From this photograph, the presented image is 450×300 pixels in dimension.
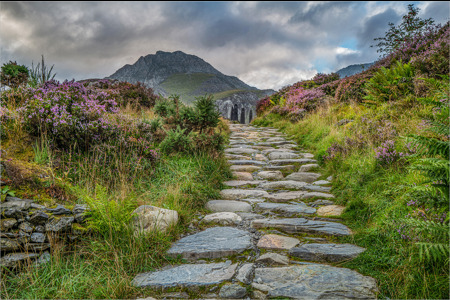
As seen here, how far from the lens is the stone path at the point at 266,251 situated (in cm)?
231

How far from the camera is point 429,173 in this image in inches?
88.7

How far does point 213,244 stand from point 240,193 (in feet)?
5.96

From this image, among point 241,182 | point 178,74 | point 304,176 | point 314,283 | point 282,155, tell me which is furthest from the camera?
point 178,74

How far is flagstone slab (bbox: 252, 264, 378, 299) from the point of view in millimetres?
2172

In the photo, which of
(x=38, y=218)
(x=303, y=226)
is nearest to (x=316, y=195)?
(x=303, y=226)

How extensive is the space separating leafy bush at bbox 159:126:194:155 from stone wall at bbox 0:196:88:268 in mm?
2614

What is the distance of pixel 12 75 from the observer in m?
8.03

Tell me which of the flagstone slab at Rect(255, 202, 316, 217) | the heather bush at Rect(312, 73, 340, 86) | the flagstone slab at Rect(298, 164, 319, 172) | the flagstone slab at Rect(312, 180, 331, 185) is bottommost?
the flagstone slab at Rect(255, 202, 316, 217)

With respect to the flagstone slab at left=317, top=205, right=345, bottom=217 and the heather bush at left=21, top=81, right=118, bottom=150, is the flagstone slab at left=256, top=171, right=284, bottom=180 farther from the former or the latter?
the heather bush at left=21, top=81, right=118, bottom=150

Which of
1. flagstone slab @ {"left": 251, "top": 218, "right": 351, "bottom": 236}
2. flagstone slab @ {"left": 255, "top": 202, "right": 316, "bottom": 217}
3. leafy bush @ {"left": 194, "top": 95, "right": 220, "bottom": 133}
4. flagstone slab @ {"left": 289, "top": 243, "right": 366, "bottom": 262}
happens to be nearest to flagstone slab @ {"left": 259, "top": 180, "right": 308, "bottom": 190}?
flagstone slab @ {"left": 255, "top": 202, "right": 316, "bottom": 217}

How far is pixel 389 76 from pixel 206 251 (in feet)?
22.1

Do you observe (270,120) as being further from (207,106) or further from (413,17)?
(207,106)

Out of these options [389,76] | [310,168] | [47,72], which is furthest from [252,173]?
[47,72]

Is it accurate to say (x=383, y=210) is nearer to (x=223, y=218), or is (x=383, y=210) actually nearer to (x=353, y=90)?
(x=223, y=218)
